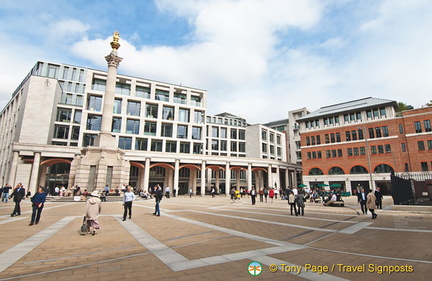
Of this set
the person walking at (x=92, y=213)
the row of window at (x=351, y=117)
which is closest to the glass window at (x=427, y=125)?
the row of window at (x=351, y=117)

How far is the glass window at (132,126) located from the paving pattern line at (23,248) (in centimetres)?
4097

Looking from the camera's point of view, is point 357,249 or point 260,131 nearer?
point 357,249

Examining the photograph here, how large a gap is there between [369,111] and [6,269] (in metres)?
52.0

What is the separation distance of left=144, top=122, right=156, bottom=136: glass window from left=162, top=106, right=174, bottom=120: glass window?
3.02 m

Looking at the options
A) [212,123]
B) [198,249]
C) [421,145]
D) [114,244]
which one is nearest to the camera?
[198,249]

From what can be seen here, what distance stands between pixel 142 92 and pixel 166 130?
9687mm

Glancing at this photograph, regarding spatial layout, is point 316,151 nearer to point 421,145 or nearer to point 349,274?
A: point 421,145

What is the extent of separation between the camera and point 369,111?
43.8 meters

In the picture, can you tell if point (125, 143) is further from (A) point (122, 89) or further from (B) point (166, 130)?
(A) point (122, 89)

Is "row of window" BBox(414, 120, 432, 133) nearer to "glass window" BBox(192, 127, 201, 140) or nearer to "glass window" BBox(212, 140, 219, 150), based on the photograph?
"glass window" BBox(192, 127, 201, 140)

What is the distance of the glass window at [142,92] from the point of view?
5002 centimetres

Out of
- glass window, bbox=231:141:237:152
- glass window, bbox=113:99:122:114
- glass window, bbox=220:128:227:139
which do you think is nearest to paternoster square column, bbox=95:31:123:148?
glass window, bbox=113:99:122:114

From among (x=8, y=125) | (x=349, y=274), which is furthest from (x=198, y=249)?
(x=8, y=125)

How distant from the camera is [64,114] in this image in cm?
5044
